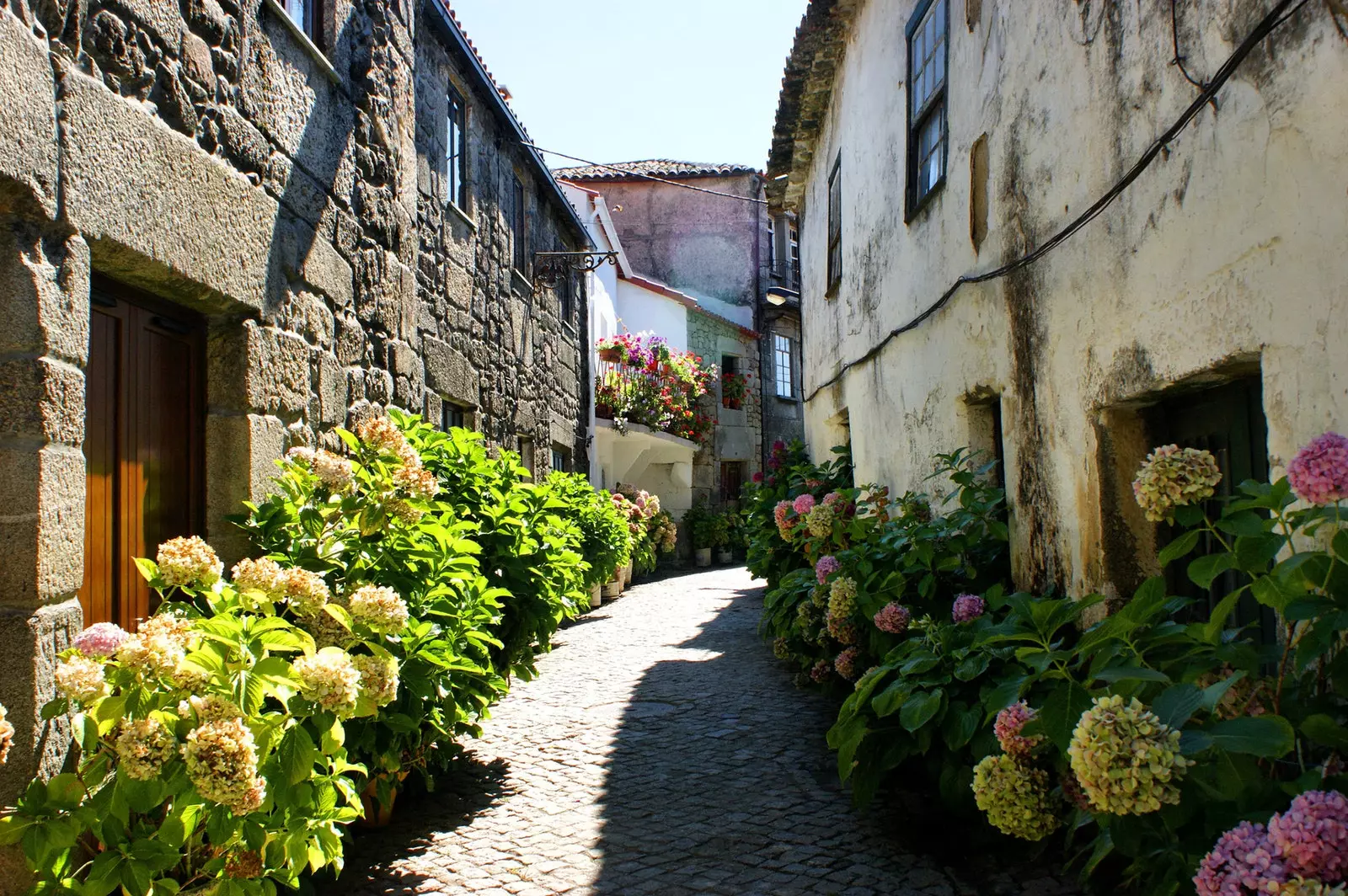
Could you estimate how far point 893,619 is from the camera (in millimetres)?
3910

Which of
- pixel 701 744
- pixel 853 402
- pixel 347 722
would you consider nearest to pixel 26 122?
pixel 347 722

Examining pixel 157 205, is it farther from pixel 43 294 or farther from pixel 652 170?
pixel 652 170

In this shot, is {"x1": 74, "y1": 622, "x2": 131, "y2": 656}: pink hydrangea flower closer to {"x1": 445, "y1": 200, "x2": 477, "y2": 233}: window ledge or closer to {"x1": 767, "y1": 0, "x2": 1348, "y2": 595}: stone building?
{"x1": 767, "y1": 0, "x2": 1348, "y2": 595}: stone building

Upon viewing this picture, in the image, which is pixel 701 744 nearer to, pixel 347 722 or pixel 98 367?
pixel 347 722

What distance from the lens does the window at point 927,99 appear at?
5.14m

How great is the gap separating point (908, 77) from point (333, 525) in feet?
14.0

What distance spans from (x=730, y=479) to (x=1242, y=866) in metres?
18.8

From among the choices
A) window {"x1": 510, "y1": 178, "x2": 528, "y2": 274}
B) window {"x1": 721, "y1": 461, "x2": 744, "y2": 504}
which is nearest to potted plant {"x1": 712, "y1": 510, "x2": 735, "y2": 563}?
window {"x1": 721, "y1": 461, "x2": 744, "y2": 504}

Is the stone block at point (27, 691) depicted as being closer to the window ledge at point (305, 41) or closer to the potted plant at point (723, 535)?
the window ledge at point (305, 41)

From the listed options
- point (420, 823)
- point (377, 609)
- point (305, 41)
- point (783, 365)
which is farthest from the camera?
point (783, 365)

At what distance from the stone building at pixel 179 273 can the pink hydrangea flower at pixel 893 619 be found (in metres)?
2.44

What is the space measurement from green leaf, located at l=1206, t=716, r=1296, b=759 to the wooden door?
2.86 m

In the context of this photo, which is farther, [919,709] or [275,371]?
[275,371]

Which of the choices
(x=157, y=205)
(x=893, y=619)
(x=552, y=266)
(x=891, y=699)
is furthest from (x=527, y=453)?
(x=891, y=699)
